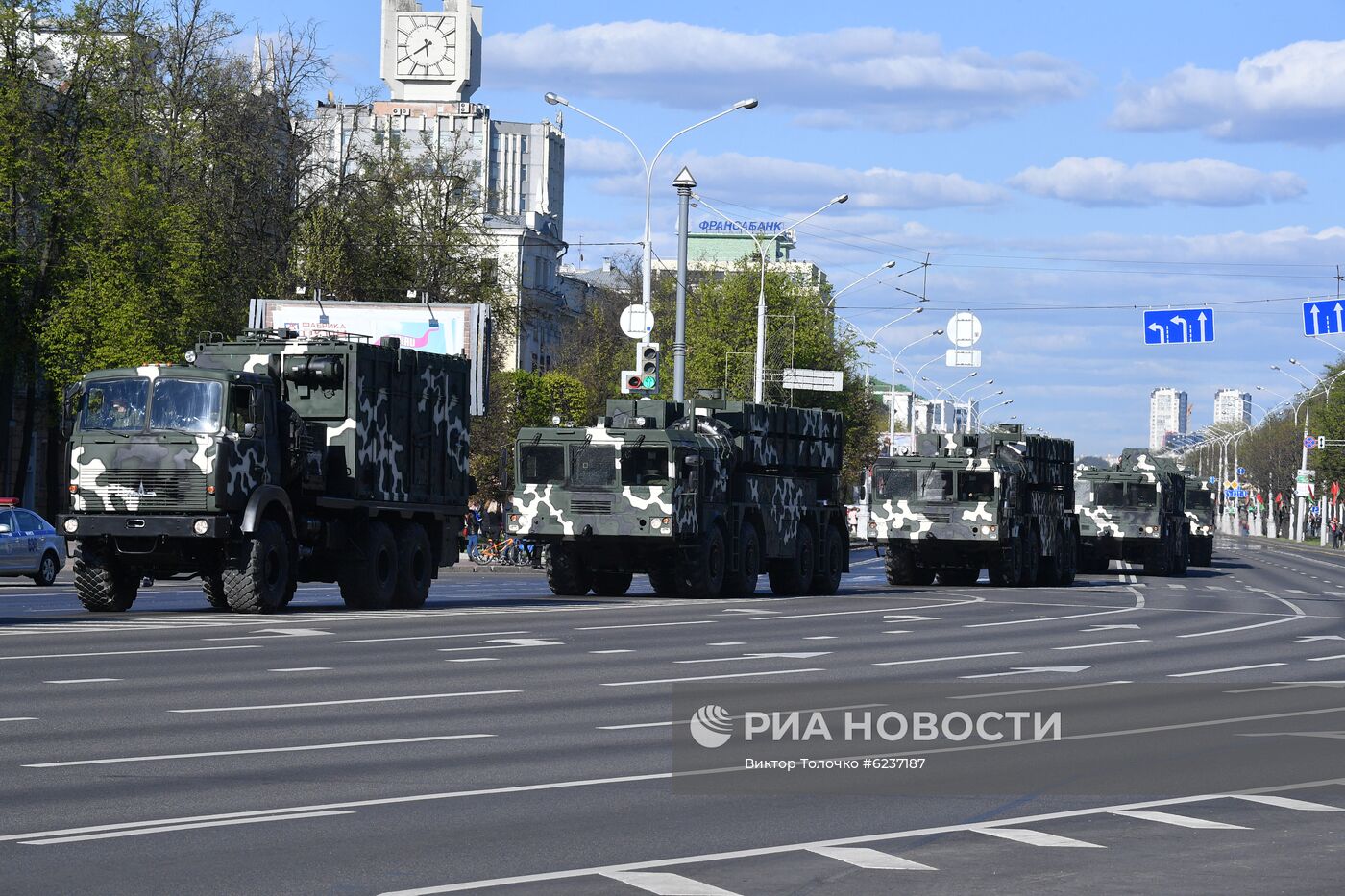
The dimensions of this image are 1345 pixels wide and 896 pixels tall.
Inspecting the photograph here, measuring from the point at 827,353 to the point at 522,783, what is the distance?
241 feet

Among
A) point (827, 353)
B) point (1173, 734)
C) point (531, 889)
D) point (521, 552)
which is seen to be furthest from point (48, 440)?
point (531, 889)

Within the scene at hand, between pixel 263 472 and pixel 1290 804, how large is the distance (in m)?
17.5

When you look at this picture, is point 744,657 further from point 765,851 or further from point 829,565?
point 829,565

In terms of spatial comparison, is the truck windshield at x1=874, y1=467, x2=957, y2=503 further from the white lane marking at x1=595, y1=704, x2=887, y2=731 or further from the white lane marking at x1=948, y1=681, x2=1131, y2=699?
the white lane marking at x1=595, y1=704, x2=887, y2=731

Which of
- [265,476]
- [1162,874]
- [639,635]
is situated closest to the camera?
[1162,874]

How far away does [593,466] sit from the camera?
110 feet

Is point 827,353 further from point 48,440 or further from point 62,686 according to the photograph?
point 62,686

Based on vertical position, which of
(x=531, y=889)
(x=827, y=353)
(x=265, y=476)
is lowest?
(x=531, y=889)

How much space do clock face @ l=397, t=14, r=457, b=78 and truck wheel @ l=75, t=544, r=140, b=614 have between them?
127 metres

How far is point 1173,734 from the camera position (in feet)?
47.2

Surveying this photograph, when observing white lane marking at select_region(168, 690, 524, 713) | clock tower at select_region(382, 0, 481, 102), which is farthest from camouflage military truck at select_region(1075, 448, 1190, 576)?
clock tower at select_region(382, 0, 481, 102)

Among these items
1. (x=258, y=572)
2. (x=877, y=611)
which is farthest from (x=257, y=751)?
(x=877, y=611)

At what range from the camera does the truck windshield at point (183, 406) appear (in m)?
25.8

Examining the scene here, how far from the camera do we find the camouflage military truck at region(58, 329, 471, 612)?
2559 centimetres
